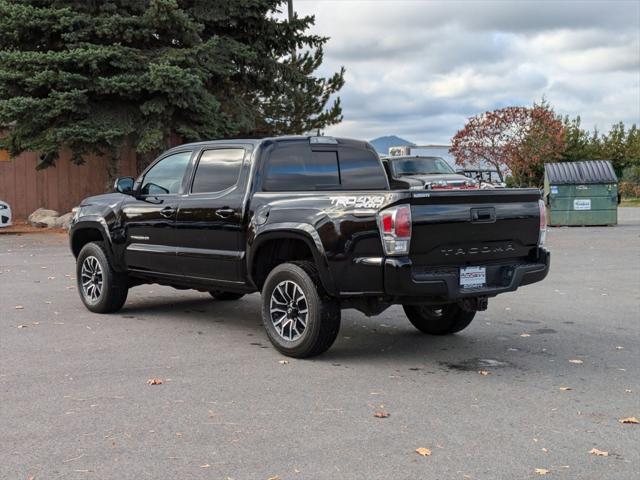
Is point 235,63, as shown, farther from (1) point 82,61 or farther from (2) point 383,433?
(2) point 383,433

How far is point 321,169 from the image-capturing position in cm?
757

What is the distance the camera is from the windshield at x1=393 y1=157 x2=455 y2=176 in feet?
70.0

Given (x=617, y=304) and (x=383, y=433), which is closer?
(x=383, y=433)

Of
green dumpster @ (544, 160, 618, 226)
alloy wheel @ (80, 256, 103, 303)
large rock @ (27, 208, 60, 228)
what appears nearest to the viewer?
alloy wheel @ (80, 256, 103, 303)

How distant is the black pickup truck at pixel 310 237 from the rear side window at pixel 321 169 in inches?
0.5

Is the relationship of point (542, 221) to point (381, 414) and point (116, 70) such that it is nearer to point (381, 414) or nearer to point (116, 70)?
point (381, 414)

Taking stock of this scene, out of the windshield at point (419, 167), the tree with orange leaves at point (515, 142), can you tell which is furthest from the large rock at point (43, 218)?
the tree with orange leaves at point (515, 142)

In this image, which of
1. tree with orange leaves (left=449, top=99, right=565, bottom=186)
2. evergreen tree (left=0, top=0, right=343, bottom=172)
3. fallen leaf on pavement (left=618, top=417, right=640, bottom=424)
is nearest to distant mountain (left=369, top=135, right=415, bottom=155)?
tree with orange leaves (left=449, top=99, right=565, bottom=186)

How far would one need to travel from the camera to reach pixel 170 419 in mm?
4867

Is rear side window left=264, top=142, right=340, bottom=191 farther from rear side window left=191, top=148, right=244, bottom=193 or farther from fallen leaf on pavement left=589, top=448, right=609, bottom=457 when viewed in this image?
fallen leaf on pavement left=589, top=448, right=609, bottom=457

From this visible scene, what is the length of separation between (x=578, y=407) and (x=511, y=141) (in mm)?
38742

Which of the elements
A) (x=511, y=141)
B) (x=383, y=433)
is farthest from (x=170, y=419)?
(x=511, y=141)

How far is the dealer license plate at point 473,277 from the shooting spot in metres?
6.17

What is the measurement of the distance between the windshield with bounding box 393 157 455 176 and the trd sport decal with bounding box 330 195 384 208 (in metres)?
15.2
